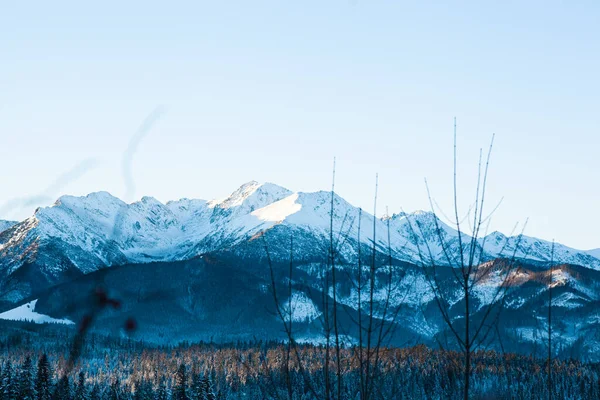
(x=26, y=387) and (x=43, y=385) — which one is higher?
(x=26, y=387)

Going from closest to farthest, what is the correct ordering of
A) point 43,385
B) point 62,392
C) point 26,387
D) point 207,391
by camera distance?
1. point 26,387
2. point 43,385
3. point 62,392
4. point 207,391

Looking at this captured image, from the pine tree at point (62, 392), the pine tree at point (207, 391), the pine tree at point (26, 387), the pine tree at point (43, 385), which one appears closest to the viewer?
the pine tree at point (26, 387)

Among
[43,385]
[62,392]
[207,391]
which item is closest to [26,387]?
[43,385]

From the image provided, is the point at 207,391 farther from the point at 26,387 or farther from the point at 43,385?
the point at 26,387

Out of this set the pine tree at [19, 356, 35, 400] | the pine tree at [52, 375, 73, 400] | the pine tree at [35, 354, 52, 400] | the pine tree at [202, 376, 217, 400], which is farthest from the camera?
the pine tree at [202, 376, 217, 400]

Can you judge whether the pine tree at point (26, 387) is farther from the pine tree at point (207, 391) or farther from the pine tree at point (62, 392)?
the pine tree at point (207, 391)

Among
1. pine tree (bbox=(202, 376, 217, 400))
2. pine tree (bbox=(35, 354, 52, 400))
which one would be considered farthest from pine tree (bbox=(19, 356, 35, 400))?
pine tree (bbox=(202, 376, 217, 400))

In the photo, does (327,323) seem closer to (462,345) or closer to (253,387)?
(462,345)

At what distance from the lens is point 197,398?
440 feet

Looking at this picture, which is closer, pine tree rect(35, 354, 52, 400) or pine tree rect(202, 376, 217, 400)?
pine tree rect(35, 354, 52, 400)

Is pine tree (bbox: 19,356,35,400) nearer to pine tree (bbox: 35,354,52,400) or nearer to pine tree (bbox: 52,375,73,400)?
pine tree (bbox: 35,354,52,400)

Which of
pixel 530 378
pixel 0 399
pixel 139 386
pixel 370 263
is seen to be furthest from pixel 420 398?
pixel 370 263

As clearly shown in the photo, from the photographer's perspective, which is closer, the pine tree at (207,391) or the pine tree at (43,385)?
the pine tree at (43,385)

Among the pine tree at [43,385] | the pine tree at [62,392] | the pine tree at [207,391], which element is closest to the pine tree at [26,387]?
the pine tree at [43,385]
